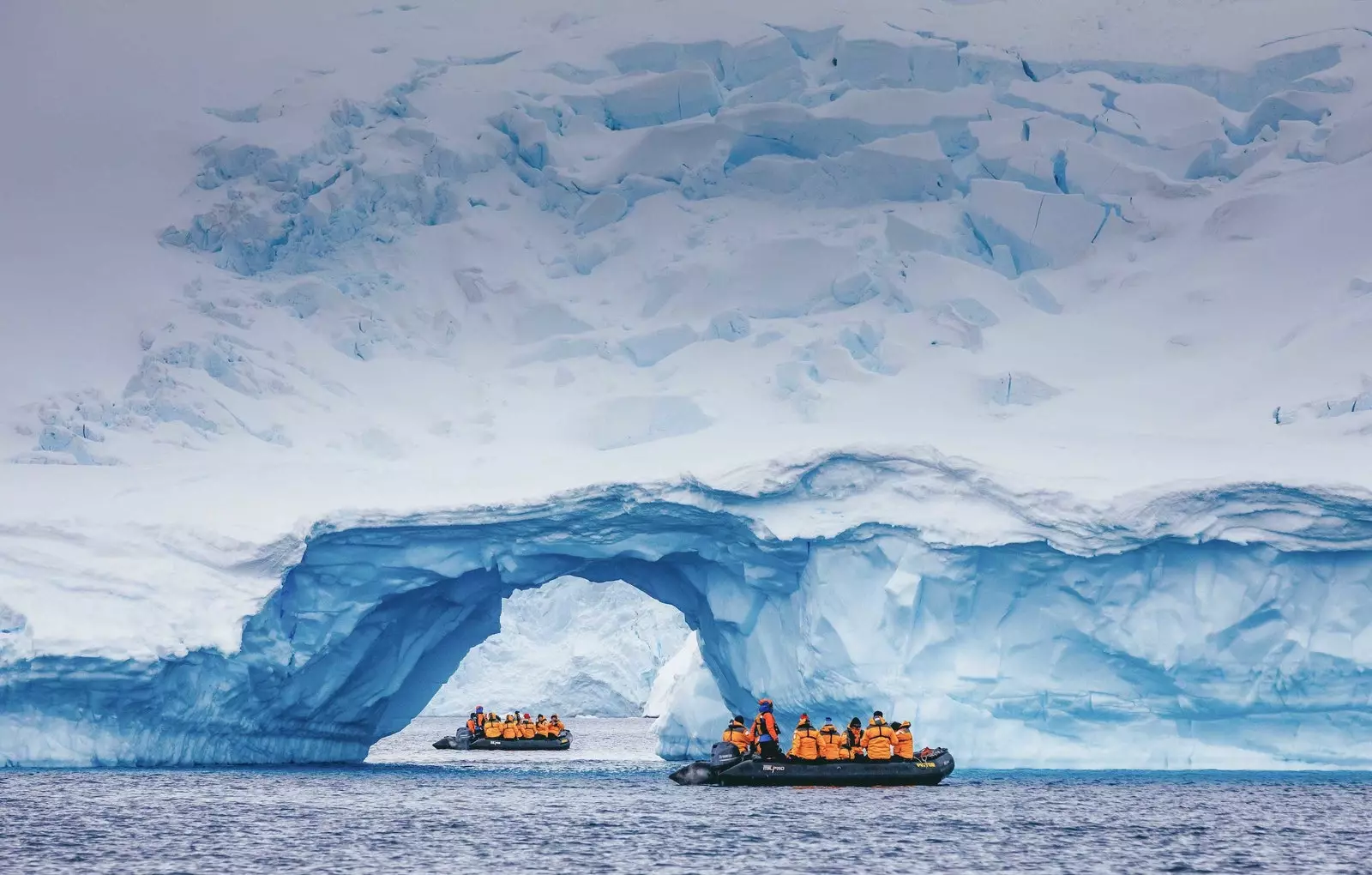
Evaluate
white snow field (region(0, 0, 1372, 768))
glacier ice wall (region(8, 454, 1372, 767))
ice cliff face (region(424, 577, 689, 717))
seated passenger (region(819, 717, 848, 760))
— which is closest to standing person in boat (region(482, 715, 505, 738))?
white snow field (region(0, 0, 1372, 768))

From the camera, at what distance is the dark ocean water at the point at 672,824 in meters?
15.6

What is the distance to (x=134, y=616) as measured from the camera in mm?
22469

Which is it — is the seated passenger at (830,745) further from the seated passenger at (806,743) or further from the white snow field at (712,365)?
the white snow field at (712,365)

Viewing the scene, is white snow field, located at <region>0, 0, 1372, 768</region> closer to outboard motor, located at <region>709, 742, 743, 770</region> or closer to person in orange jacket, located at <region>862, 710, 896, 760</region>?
person in orange jacket, located at <region>862, 710, 896, 760</region>

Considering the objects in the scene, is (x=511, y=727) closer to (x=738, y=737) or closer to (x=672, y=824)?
(x=738, y=737)

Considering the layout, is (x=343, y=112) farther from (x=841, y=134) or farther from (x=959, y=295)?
(x=959, y=295)

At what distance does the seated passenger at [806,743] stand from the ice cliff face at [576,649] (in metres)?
31.5

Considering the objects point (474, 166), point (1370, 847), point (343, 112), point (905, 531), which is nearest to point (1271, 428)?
point (905, 531)

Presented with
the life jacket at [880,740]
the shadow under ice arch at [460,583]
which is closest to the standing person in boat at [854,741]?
the life jacket at [880,740]

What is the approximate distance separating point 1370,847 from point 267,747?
56.2 ft

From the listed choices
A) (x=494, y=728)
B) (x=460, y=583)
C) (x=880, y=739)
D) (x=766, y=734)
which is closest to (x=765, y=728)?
(x=766, y=734)

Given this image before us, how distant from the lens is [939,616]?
24.0 meters

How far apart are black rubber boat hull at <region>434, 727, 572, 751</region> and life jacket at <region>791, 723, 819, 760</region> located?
17.5m

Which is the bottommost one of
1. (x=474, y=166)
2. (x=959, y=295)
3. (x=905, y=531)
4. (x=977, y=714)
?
(x=977, y=714)
